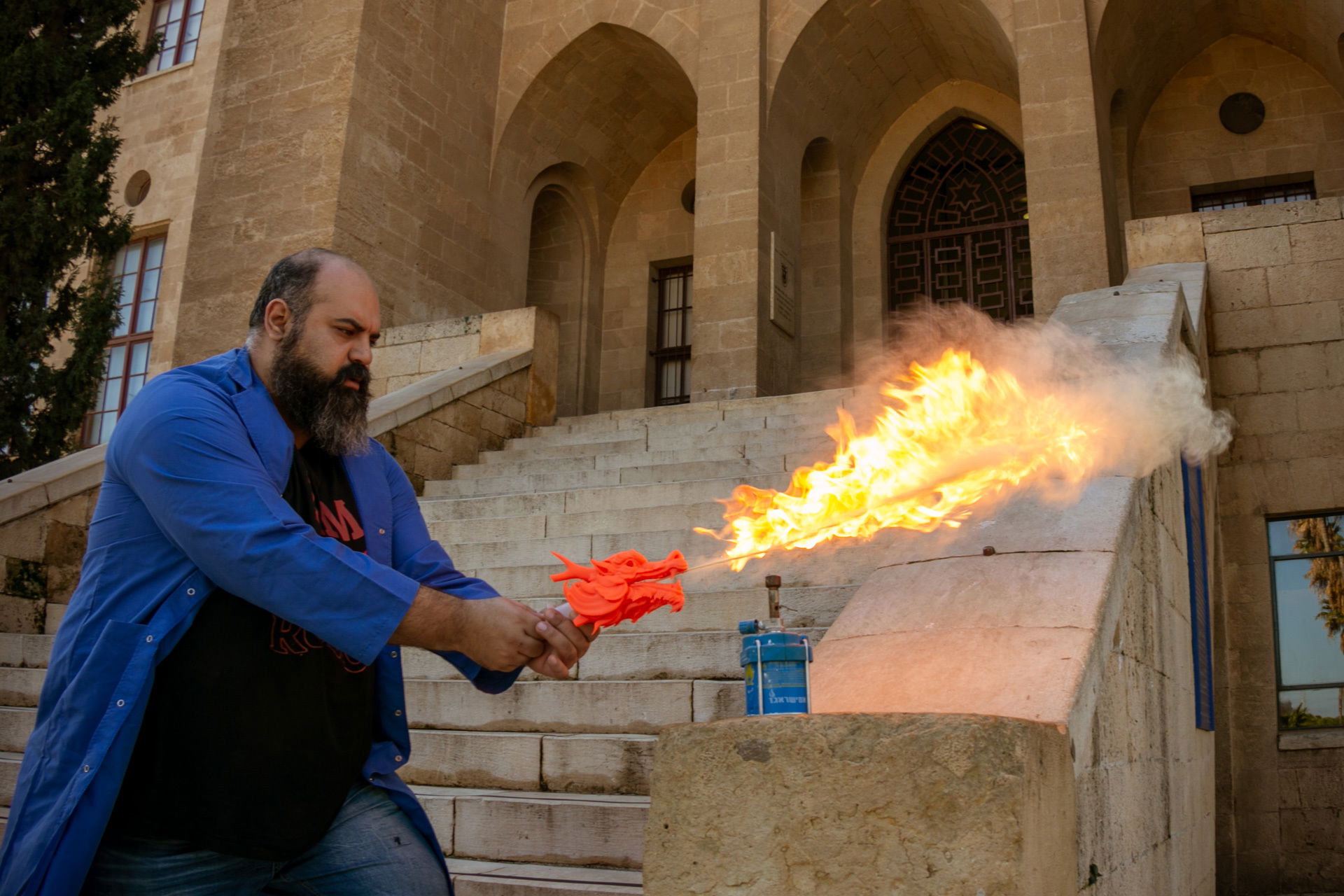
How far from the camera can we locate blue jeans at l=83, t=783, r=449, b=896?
2.08m

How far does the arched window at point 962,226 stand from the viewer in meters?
16.0

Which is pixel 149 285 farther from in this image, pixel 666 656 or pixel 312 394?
pixel 312 394

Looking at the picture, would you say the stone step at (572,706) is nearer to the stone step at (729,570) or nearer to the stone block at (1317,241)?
the stone step at (729,570)

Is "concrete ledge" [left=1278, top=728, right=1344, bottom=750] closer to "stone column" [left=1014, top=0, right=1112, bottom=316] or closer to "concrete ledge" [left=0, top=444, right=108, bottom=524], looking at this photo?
"stone column" [left=1014, top=0, right=1112, bottom=316]

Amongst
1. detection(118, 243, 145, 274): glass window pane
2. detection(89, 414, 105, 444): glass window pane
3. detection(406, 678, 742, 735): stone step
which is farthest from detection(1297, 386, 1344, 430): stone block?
detection(89, 414, 105, 444): glass window pane

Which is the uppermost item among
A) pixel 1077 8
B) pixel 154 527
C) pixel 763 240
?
pixel 1077 8

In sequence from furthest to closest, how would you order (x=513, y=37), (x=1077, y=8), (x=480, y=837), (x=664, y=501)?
(x=513, y=37) < (x=1077, y=8) < (x=664, y=501) < (x=480, y=837)

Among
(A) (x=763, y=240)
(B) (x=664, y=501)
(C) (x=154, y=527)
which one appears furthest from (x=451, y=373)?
(C) (x=154, y=527)

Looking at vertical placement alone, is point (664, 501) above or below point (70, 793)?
above

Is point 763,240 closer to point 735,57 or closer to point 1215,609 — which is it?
point 735,57

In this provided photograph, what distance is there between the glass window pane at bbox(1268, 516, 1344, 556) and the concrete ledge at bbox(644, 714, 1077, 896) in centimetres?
705

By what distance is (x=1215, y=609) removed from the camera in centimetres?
796

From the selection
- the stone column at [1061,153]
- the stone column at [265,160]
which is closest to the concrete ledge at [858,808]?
the stone column at [1061,153]

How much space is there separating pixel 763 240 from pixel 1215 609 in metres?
7.57
